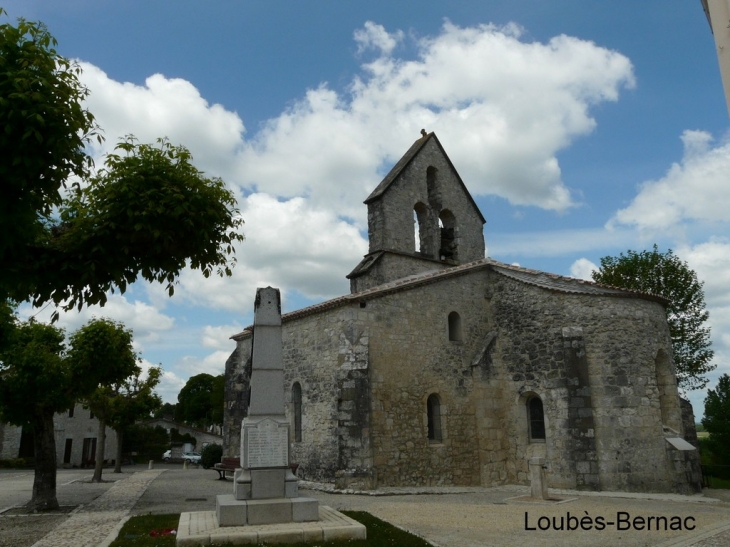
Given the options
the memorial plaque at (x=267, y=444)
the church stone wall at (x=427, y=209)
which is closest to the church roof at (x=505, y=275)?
the church stone wall at (x=427, y=209)

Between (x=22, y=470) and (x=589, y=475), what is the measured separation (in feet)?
101

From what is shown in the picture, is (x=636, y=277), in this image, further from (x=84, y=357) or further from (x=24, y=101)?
(x=24, y=101)

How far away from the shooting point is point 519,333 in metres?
16.8

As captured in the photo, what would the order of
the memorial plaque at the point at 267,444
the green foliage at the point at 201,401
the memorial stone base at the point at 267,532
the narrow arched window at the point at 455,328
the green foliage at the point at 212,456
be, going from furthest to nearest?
the green foliage at the point at 201,401 < the green foliage at the point at 212,456 < the narrow arched window at the point at 455,328 < the memorial plaque at the point at 267,444 < the memorial stone base at the point at 267,532

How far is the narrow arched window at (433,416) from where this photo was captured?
16234mm

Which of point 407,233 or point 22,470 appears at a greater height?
point 407,233

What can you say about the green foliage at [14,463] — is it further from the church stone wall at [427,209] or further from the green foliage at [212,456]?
the church stone wall at [427,209]

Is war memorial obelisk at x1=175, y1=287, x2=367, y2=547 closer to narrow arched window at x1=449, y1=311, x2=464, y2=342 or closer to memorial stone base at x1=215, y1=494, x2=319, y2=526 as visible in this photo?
memorial stone base at x1=215, y1=494, x2=319, y2=526

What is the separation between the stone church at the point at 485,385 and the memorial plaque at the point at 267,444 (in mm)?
5353

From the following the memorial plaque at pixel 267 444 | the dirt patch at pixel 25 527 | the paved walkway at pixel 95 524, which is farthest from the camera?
the memorial plaque at pixel 267 444

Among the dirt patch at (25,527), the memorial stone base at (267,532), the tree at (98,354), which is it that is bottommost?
the dirt patch at (25,527)

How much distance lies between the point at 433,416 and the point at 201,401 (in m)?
52.1

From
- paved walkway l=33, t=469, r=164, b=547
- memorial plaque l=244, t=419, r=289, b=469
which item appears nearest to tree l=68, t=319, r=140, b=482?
paved walkway l=33, t=469, r=164, b=547

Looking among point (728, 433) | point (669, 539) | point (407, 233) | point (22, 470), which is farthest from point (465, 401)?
point (22, 470)
